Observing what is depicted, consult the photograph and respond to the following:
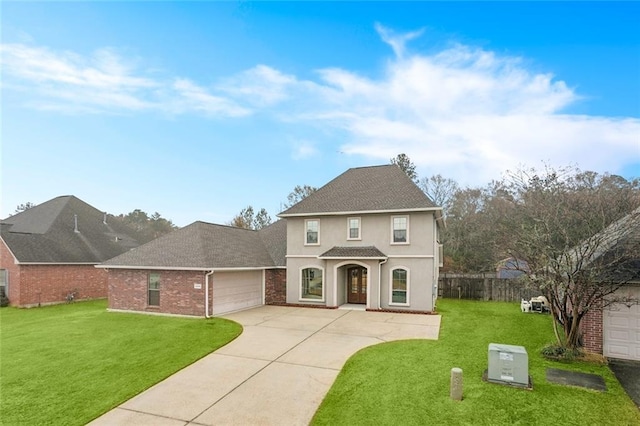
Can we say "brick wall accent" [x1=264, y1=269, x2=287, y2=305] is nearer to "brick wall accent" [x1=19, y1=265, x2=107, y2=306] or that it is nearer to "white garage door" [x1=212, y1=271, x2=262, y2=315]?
"white garage door" [x1=212, y1=271, x2=262, y2=315]

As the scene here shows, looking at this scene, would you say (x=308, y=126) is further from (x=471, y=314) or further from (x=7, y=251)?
(x=7, y=251)

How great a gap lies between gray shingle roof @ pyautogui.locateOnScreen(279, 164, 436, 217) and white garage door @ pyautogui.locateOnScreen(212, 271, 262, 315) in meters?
4.01

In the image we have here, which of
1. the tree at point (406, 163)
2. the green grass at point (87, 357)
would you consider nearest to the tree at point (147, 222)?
the tree at point (406, 163)

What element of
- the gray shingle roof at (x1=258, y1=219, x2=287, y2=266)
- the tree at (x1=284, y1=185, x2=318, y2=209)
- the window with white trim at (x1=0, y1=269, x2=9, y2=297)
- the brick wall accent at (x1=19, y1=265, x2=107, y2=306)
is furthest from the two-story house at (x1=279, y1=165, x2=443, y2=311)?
the tree at (x1=284, y1=185, x2=318, y2=209)

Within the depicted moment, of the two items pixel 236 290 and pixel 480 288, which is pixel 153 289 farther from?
pixel 480 288

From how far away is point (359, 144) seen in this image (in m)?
23.8

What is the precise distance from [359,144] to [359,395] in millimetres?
18900

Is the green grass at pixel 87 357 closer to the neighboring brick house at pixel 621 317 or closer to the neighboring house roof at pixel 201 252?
the neighboring house roof at pixel 201 252

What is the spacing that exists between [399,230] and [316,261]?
476 centimetres

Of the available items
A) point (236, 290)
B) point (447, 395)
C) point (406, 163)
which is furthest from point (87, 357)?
point (406, 163)

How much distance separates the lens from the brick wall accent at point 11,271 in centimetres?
1898

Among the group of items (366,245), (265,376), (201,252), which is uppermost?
(366,245)

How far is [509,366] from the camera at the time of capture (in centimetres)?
748

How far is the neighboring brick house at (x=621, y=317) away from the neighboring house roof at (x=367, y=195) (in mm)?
7430
